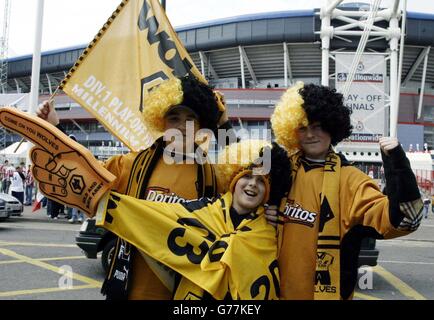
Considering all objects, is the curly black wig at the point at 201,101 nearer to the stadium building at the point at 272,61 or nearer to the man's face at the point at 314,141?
the man's face at the point at 314,141

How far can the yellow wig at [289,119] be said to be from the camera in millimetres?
2326

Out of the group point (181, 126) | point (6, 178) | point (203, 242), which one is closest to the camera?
point (203, 242)

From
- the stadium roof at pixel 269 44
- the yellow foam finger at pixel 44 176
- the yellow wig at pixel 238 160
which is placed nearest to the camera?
the yellow foam finger at pixel 44 176

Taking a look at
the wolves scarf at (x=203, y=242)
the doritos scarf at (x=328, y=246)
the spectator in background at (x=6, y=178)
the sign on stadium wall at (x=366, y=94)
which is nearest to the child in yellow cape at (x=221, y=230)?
the wolves scarf at (x=203, y=242)

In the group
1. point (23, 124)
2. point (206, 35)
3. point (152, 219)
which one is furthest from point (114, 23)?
point (206, 35)

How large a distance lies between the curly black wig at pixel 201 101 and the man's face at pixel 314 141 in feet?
2.05

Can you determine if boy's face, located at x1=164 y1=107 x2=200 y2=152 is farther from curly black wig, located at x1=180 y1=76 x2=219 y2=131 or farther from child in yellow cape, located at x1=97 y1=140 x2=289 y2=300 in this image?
child in yellow cape, located at x1=97 y1=140 x2=289 y2=300

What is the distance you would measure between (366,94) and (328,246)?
15.0m

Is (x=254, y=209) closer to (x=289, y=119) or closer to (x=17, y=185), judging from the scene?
(x=289, y=119)

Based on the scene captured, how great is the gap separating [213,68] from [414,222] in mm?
40655

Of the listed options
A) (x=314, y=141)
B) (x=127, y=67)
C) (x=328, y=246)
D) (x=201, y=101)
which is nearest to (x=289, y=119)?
(x=314, y=141)

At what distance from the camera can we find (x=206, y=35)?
3778 centimetres

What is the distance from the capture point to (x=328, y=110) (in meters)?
2.32
